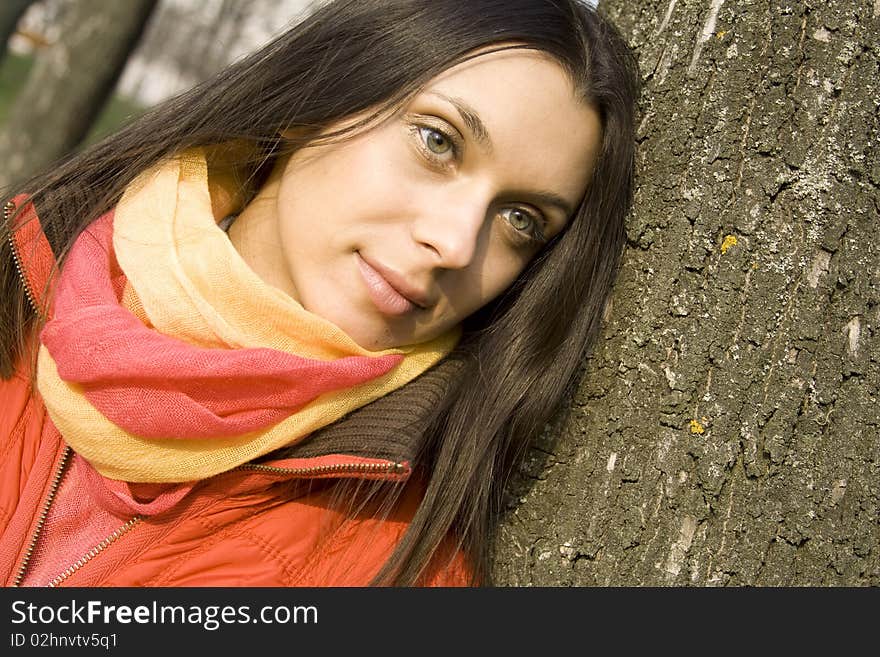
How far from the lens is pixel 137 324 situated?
1878mm

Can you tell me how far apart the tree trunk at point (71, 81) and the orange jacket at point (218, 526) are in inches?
140

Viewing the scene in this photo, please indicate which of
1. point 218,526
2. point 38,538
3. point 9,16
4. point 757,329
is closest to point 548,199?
point 757,329

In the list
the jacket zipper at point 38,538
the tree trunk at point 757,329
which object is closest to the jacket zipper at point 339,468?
the jacket zipper at point 38,538

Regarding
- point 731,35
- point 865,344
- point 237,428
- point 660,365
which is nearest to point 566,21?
point 731,35

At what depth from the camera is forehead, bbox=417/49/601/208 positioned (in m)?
1.82

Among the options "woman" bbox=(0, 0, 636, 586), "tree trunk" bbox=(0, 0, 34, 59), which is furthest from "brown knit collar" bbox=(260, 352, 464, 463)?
"tree trunk" bbox=(0, 0, 34, 59)

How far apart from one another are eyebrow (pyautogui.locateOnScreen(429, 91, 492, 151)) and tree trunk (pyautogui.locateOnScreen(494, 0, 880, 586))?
0.40 meters

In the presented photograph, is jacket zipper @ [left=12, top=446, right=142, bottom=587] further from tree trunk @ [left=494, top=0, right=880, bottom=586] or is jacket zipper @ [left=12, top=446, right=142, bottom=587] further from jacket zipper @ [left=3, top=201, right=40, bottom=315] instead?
tree trunk @ [left=494, top=0, right=880, bottom=586]

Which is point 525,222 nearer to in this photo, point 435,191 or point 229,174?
point 435,191

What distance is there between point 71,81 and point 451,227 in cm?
423

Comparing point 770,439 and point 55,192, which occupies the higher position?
point 55,192

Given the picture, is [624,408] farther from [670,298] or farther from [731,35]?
[731,35]

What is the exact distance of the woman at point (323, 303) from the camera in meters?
1.85
